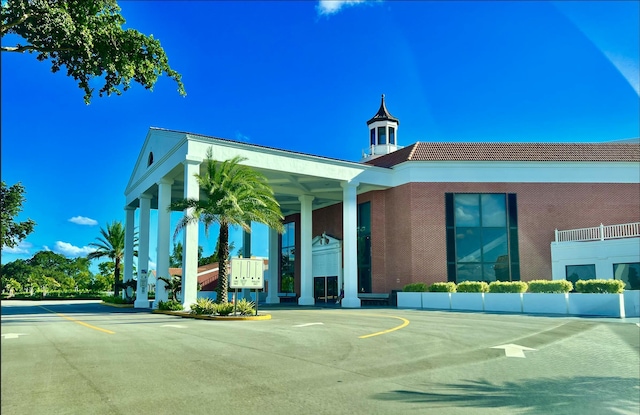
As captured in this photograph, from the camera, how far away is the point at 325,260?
44000 mm

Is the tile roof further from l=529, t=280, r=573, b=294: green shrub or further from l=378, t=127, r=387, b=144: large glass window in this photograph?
l=378, t=127, r=387, b=144: large glass window

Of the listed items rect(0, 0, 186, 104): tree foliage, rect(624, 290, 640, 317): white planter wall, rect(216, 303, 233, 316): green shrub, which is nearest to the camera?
rect(0, 0, 186, 104): tree foliage

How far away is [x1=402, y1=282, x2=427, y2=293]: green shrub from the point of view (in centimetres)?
3259

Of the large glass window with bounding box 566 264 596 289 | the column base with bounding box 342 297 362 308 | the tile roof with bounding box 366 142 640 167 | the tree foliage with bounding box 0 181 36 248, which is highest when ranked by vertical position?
the tile roof with bounding box 366 142 640 167

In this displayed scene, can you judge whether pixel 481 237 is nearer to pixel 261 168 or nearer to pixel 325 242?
pixel 325 242

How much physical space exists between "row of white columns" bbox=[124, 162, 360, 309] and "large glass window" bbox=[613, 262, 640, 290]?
1540cm

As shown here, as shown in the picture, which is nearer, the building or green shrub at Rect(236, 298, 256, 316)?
green shrub at Rect(236, 298, 256, 316)

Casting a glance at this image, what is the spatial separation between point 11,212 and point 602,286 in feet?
87.2

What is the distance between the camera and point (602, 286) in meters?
24.1

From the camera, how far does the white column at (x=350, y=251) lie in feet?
111

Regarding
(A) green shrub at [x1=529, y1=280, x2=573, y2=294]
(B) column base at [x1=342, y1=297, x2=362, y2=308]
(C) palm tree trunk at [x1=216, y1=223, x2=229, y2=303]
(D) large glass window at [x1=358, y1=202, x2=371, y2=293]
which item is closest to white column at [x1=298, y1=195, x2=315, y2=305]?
(D) large glass window at [x1=358, y1=202, x2=371, y2=293]

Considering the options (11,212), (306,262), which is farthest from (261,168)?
(11,212)

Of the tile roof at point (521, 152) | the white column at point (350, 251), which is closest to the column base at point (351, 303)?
the white column at point (350, 251)

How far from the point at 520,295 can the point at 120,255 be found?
35.5 m
